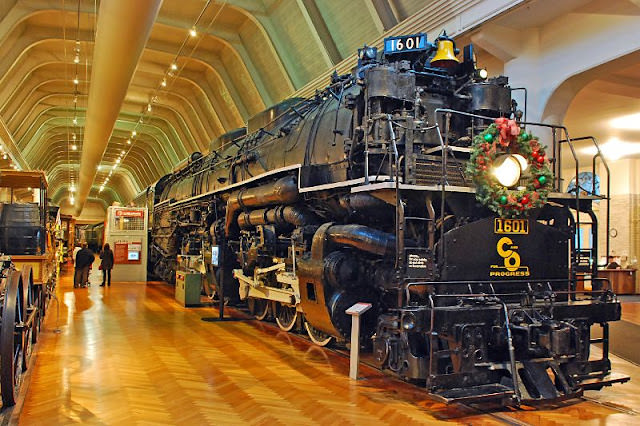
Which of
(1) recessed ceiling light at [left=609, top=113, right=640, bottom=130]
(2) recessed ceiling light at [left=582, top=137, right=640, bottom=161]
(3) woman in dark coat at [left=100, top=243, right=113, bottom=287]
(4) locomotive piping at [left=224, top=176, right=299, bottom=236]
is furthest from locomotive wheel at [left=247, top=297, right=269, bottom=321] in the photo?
→ (2) recessed ceiling light at [left=582, top=137, right=640, bottom=161]

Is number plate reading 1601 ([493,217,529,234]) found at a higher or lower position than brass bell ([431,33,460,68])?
lower

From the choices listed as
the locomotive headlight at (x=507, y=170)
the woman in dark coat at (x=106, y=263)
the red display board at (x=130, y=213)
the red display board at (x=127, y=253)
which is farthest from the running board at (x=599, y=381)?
the red display board at (x=130, y=213)

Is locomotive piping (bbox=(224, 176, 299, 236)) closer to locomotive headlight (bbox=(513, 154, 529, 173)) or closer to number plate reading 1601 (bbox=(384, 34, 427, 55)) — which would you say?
number plate reading 1601 (bbox=(384, 34, 427, 55))

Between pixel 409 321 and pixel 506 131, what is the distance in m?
2.02

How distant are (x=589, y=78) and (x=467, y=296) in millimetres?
5012

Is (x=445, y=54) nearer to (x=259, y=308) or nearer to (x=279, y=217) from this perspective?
(x=279, y=217)

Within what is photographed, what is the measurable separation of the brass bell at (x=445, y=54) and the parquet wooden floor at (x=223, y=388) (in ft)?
11.0

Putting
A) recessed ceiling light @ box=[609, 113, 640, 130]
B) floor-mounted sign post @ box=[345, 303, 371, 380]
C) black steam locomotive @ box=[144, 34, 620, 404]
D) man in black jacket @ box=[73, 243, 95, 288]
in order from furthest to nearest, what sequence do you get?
man in black jacket @ box=[73, 243, 95, 288], recessed ceiling light @ box=[609, 113, 640, 130], floor-mounted sign post @ box=[345, 303, 371, 380], black steam locomotive @ box=[144, 34, 620, 404]

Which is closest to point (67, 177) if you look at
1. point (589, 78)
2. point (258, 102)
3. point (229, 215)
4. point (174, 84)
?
point (174, 84)

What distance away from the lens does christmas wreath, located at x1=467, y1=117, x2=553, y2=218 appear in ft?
16.8

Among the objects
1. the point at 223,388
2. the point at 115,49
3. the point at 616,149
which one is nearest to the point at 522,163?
the point at 223,388

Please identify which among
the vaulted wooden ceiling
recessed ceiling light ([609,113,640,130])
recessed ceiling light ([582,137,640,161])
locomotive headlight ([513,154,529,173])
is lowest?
locomotive headlight ([513,154,529,173])

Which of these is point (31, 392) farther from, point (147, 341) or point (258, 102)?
point (258, 102)

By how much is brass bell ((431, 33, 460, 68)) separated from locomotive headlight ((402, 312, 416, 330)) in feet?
9.58
